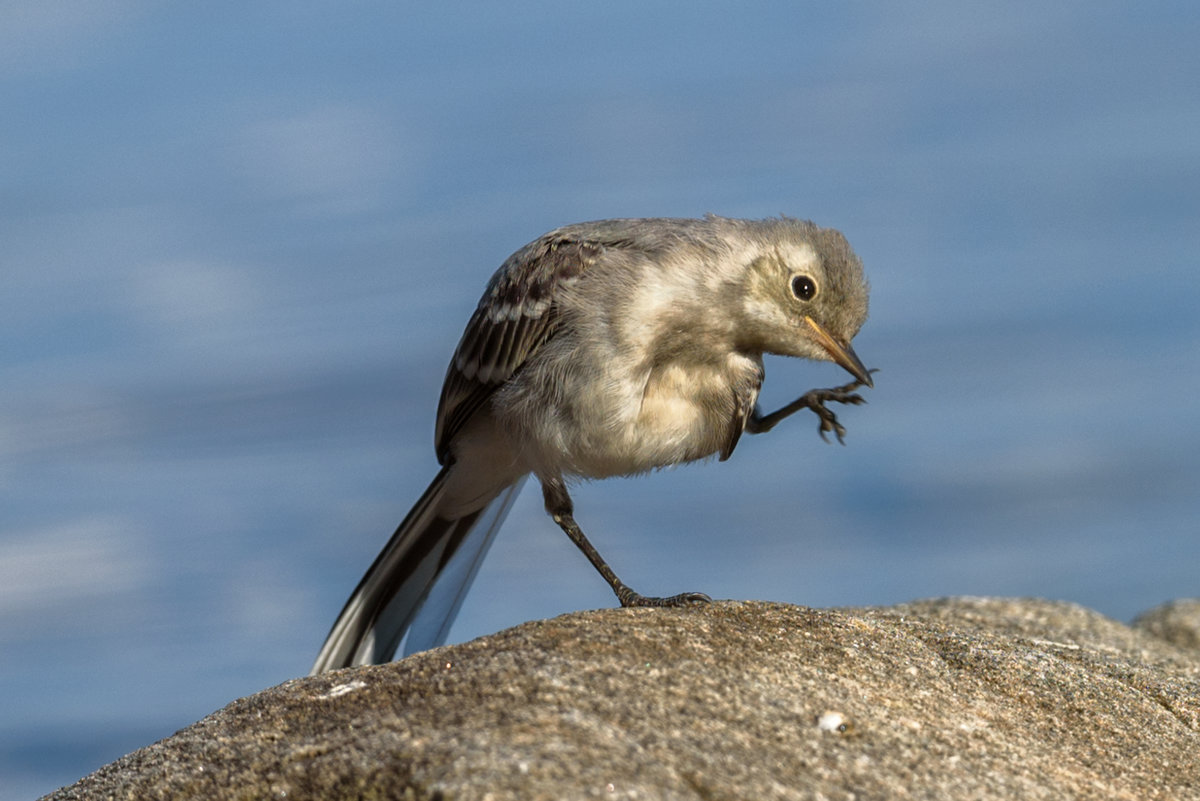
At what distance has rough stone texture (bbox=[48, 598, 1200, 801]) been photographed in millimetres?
3820

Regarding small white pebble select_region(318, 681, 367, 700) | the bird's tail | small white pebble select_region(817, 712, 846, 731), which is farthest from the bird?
small white pebble select_region(318, 681, 367, 700)

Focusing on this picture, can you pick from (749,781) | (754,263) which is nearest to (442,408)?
(754,263)

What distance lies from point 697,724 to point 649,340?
2.56 metres

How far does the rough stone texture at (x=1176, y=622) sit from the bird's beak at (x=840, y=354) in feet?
11.6

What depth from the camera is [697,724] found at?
13.6ft

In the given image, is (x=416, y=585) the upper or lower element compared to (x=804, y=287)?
lower

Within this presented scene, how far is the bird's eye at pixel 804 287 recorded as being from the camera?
652 centimetres

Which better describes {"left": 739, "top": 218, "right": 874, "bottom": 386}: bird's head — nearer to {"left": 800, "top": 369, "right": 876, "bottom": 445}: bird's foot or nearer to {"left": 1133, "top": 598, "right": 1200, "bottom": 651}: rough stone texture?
{"left": 800, "top": 369, "right": 876, "bottom": 445}: bird's foot

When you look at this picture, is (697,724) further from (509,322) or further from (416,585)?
(416,585)

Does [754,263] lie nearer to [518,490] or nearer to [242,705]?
[518,490]

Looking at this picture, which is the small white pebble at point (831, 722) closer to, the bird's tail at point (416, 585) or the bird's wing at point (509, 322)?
the bird's wing at point (509, 322)

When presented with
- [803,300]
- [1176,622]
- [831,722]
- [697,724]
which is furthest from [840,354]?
[1176,622]

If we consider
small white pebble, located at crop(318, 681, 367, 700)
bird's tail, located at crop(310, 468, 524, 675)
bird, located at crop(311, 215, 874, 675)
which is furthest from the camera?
bird's tail, located at crop(310, 468, 524, 675)

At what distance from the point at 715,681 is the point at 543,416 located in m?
2.41
